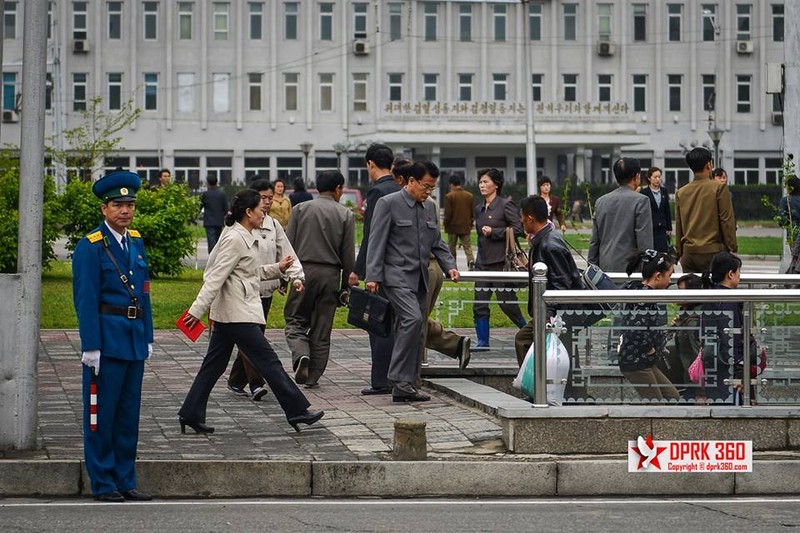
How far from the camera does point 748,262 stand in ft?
119

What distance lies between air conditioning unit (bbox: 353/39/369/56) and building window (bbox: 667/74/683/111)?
15378 mm

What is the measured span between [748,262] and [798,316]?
1026 inches

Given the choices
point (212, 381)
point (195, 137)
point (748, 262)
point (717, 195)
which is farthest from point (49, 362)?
point (195, 137)

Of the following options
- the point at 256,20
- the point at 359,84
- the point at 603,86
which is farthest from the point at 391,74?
the point at 603,86

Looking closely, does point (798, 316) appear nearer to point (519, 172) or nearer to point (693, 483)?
point (693, 483)

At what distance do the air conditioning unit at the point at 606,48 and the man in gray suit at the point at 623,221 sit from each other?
6671 cm

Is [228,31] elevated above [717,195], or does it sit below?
above

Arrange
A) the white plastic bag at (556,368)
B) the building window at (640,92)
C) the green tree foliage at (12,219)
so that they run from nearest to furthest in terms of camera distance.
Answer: the white plastic bag at (556,368)
the green tree foliage at (12,219)
the building window at (640,92)

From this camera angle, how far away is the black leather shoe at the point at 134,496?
937 centimetres

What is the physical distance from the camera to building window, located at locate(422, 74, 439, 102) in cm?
7975

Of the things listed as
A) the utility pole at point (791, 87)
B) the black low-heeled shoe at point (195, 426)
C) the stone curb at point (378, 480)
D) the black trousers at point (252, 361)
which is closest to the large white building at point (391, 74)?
the utility pole at point (791, 87)

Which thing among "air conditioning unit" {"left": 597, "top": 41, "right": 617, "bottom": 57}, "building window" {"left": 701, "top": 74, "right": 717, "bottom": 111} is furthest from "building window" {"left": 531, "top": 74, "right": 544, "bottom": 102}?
"building window" {"left": 701, "top": 74, "right": 717, "bottom": 111}

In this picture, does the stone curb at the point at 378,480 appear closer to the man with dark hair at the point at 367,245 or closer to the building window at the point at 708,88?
the man with dark hair at the point at 367,245

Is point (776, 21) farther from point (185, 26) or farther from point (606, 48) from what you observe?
point (185, 26)
